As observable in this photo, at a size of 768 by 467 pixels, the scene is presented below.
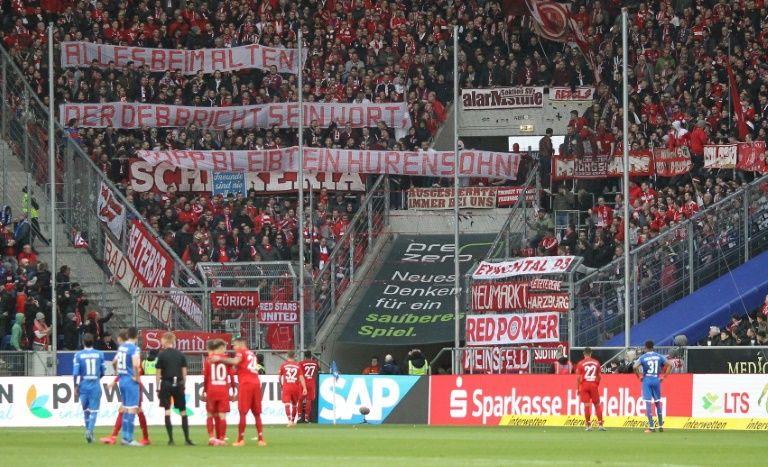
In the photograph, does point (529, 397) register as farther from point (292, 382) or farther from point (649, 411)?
point (292, 382)

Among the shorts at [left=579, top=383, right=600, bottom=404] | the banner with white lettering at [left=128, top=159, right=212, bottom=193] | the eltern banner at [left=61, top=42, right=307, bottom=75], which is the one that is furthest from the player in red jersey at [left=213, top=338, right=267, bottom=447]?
the eltern banner at [left=61, top=42, right=307, bottom=75]

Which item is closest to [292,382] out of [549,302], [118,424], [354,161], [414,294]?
[549,302]

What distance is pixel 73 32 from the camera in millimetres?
51312

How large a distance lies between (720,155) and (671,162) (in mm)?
2194

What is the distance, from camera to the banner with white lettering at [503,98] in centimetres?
5097

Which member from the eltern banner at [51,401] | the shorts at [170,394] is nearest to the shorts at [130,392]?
the shorts at [170,394]

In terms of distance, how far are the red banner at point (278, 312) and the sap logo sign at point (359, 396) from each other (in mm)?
1790

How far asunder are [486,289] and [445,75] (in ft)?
39.4

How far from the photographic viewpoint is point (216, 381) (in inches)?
1064

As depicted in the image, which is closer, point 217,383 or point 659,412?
point 217,383

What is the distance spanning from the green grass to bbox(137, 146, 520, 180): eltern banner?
1443 centimetres

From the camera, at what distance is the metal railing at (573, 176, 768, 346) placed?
41.0 meters

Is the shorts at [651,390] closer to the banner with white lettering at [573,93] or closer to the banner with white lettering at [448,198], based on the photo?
the banner with white lettering at [448,198]

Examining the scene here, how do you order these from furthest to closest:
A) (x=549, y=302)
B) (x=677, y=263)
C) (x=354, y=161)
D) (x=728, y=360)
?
1. (x=354, y=161)
2. (x=677, y=263)
3. (x=549, y=302)
4. (x=728, y=360)
